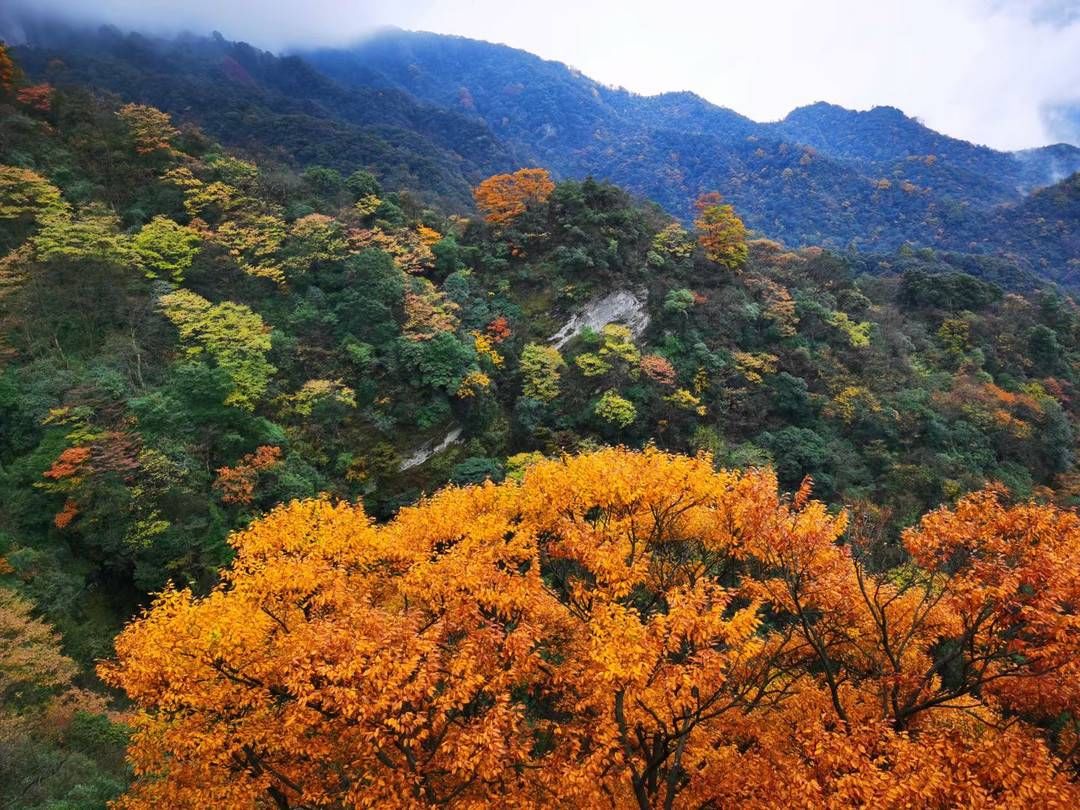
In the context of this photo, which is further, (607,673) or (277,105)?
(277,105)

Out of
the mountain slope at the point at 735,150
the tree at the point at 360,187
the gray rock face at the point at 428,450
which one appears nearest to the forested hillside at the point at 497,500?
the gray rock face at the point at 428,450

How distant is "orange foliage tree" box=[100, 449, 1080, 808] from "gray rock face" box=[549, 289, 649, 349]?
2142 cm

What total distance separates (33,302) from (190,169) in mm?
13807

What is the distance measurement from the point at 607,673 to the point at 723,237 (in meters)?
37.8

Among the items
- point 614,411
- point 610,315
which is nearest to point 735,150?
point 610,315

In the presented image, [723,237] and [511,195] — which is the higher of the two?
[723,237]

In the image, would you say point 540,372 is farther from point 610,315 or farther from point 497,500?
point 497,500

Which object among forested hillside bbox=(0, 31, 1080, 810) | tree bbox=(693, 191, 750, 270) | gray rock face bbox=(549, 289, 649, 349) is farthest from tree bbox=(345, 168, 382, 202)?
tree bbox=(693, 191, 750, 270)

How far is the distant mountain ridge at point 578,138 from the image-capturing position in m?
71.6

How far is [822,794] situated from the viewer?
25.5ft

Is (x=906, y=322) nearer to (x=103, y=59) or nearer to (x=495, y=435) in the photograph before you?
(x=495, y=435)

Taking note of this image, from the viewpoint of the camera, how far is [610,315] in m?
36.1

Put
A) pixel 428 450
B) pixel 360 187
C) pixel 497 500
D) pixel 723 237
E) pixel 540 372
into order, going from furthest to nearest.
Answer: pixel 723 237 → pixel 360 187 → pixel 540 372 → pixel 428 450 → pixel 497 500

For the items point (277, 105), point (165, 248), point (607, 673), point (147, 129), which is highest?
point (277, 105)
